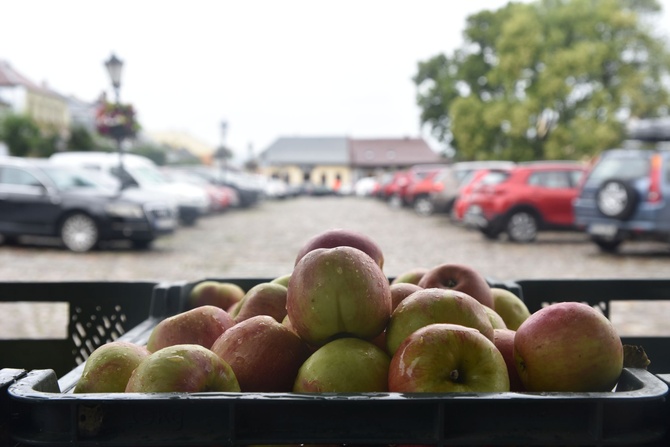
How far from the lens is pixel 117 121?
20.6m

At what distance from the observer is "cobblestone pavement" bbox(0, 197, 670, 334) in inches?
426

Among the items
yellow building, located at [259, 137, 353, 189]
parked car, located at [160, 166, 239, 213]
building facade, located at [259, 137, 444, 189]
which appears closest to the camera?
parked car, located at [160, 166, 239, 213]

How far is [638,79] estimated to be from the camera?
3894 centimetres

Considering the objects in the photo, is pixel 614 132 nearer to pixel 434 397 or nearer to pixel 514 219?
pixel 514 219

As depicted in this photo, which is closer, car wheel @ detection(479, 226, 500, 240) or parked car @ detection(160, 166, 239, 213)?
car wheel @ detection(479, 226, 500, 240)

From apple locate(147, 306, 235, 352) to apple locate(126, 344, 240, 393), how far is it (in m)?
0.43

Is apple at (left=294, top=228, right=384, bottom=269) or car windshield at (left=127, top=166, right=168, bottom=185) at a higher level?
car windshield at (left=127, top=166, right=168, bottom=185)

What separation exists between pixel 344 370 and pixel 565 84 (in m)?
39.3

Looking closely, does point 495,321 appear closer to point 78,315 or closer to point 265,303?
point 265,303

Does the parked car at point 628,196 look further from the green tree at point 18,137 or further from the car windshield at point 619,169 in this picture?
the green tree at point 18,137

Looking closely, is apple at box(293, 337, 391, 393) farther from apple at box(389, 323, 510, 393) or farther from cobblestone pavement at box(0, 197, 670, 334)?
cobblestone pavement at box(0, 197, 670, 334)

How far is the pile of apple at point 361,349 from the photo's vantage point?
154 centimetres
